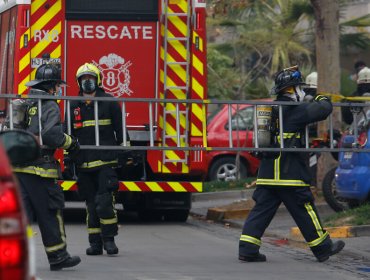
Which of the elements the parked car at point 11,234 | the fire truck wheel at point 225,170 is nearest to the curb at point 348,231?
the parked car at point 11,234

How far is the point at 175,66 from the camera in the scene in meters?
14.0

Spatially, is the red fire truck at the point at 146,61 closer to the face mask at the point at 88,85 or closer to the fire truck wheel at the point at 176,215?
the fire truck wheel at the point at 176,215

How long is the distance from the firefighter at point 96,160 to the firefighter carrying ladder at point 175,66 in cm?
337

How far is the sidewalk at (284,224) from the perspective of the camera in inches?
451

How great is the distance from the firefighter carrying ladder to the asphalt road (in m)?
1.21

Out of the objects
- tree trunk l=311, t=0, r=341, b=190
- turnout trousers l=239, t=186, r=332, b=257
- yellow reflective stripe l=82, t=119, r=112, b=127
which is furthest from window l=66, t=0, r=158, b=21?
turnout trousers l=239, t=186, r=332, b=257

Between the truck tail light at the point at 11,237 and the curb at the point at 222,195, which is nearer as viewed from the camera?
the truck tail light at the point at 11,237

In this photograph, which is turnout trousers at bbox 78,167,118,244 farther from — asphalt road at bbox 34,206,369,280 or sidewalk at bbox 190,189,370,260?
sidewalk at bbox 190,189,370,260

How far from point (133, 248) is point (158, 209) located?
3455 millimetres

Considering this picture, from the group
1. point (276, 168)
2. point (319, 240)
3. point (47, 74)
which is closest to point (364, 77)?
point (276, 168)

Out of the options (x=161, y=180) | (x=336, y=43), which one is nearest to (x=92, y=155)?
(x=161, y=180)

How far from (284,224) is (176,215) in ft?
5.81

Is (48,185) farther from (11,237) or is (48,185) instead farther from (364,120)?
(11,237)

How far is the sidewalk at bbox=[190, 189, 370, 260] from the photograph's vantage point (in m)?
11.4
